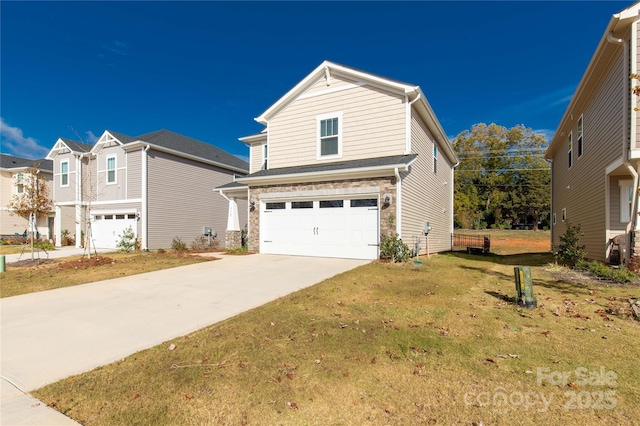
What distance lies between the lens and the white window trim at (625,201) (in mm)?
8870

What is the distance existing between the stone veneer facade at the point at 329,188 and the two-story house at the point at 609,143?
6.03 m

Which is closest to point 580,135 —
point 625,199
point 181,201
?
point 625,199

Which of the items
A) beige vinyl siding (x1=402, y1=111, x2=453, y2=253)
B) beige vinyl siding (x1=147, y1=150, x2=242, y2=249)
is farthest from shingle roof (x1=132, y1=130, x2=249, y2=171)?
beige vinyl siding (x1=402, y1=111, x2=453, y2=253)

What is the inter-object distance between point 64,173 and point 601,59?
29.1 m

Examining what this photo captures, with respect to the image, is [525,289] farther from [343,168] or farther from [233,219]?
[233,219]

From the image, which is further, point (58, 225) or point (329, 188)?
point (58, 225)

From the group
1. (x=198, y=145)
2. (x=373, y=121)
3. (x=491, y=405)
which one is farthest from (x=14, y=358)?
(x=198, y=145)

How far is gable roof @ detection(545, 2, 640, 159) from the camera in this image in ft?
24.6

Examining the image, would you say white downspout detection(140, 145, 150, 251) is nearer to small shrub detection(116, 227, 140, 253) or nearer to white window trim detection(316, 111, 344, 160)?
small shrub detection(116, 227, 140, 253)

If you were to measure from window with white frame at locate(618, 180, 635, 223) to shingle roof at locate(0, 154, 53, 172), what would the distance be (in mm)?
35715

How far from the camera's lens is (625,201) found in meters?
8.96

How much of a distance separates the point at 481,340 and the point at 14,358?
5410 millimetres

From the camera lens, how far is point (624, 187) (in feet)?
29.4

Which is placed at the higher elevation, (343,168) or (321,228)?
(343,168)
